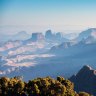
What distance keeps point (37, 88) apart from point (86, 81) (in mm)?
117372

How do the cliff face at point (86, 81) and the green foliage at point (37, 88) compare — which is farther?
the cliff face at point (86, 81)

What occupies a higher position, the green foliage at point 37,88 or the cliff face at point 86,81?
the green foliage at point 37,88

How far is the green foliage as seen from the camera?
60.4 metres

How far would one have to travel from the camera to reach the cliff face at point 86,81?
165500 millimetres

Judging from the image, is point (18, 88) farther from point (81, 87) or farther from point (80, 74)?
point (80, 74)

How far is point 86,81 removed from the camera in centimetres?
17588

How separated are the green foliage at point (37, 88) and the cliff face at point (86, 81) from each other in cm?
9557

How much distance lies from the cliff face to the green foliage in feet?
314

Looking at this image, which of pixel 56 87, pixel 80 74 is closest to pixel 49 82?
pixel 56 87

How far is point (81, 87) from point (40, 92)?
373 feet

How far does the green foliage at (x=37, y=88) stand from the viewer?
60375 mm

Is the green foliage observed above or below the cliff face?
above

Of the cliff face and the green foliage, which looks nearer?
the green foliage

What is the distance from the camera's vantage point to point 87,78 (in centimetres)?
17775
